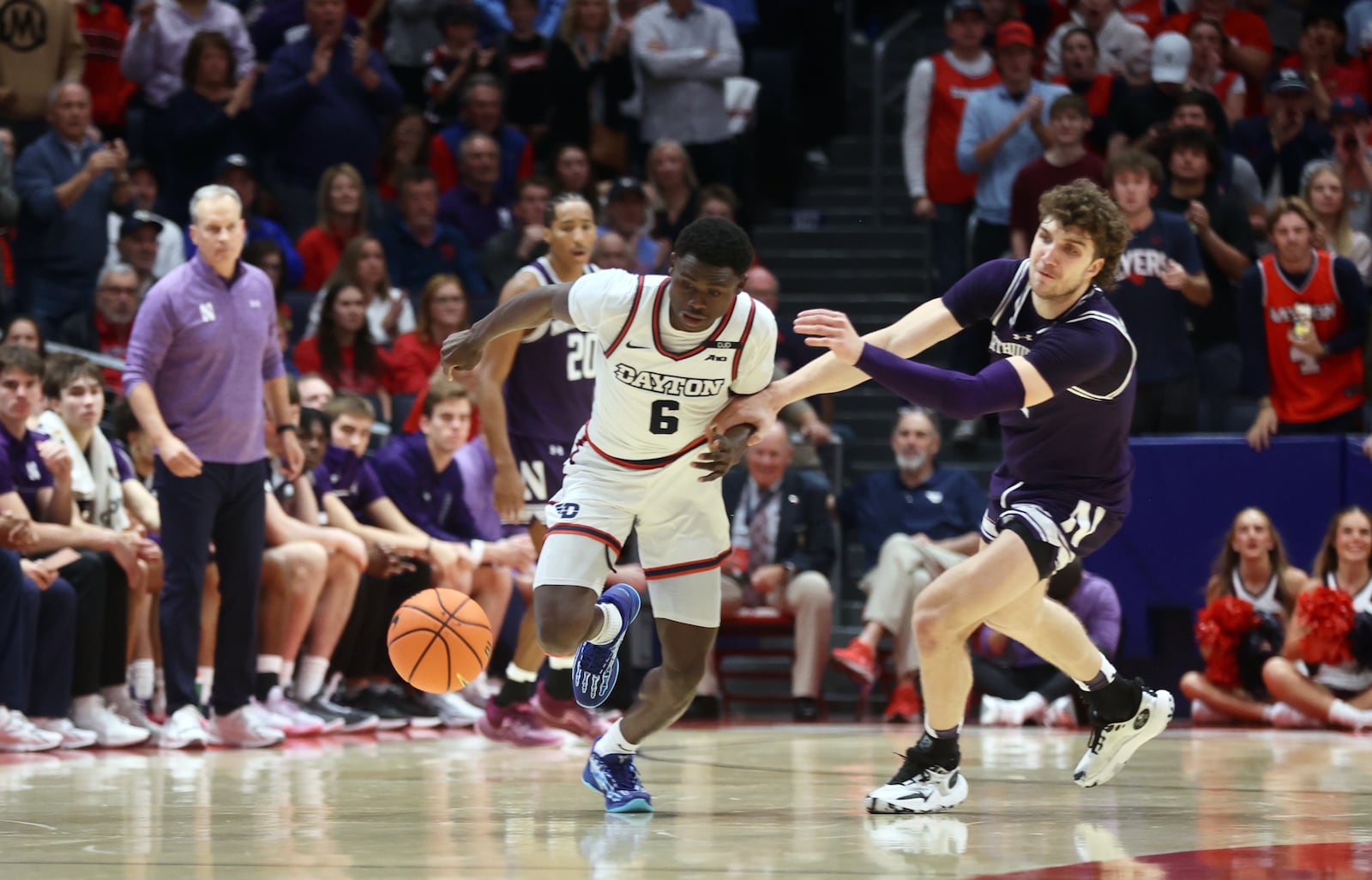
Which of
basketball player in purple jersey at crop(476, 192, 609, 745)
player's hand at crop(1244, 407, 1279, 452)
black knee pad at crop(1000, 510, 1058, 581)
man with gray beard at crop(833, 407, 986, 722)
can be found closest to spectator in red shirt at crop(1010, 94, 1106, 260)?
man with gray beard at crop(833, 407, 986, 722)

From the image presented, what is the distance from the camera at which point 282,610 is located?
31.2ft

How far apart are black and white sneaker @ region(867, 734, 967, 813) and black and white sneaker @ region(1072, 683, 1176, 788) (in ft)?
2.04

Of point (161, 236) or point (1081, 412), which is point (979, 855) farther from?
point (161, 236)

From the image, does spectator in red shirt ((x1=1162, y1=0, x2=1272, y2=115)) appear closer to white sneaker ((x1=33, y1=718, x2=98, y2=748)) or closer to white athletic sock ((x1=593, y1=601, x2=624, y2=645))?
white athletic sock ((x1=593, y1=601, x2=624, y2=645))

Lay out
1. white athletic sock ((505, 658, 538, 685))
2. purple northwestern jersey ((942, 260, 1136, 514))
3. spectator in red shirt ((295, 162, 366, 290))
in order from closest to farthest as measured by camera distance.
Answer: purple northwestern jersey ((942, 260, 1136, 514)) < white athletic sock ((505, 658, 538, 685)) < spectator in red shirt ((295, 162, 366, 290))

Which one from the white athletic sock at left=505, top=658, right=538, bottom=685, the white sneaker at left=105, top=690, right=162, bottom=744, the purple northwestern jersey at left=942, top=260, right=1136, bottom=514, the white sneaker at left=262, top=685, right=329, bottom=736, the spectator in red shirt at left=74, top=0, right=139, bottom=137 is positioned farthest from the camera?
the spectator in red shirt at left=74, top=0, right=139, bottom=137

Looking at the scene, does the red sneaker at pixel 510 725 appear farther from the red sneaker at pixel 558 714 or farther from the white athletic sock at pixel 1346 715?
the white athletic sock at pixel 1346 715

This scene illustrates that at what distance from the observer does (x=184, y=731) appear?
8.45 m

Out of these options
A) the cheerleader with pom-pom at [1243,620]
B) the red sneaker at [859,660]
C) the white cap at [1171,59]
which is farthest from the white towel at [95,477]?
the white cap at [1171,59]

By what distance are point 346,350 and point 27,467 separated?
121 inches

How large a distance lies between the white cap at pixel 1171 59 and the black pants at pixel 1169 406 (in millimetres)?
3023

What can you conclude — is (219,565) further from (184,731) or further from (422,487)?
(422,487)

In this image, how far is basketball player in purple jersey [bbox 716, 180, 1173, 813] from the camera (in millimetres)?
5996

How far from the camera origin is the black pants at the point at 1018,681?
34.9 feet
